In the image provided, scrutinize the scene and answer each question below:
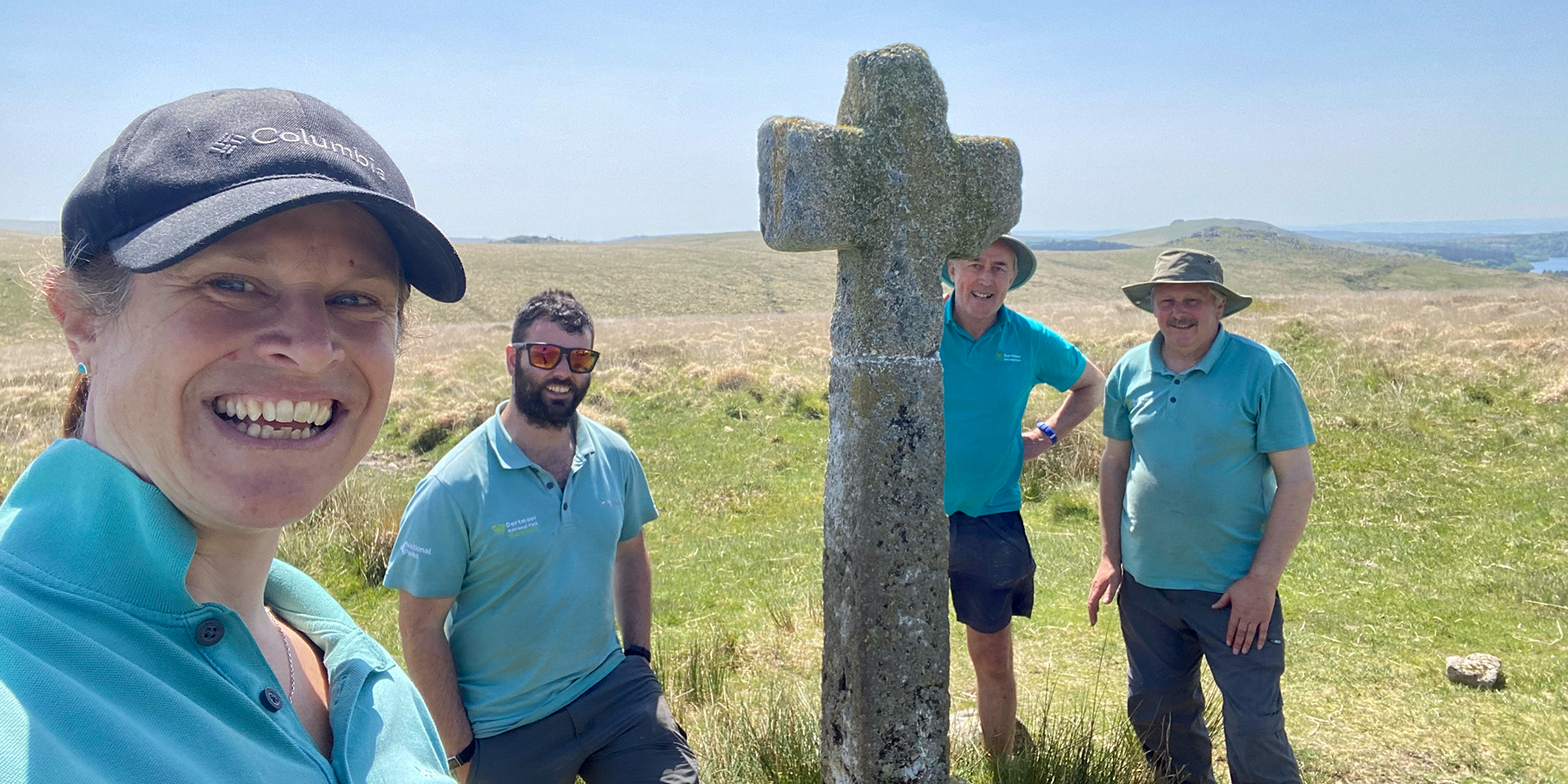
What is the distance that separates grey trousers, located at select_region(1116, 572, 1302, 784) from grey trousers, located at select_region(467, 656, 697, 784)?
2364 mm

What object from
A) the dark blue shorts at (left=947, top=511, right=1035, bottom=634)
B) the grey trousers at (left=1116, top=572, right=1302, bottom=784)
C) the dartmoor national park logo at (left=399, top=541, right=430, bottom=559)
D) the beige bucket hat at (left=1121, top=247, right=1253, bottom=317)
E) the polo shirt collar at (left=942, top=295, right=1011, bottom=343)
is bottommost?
the grey trousers at (left=1116, top=572, right=1302, bottom=784)

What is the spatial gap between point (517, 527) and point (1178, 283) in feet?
11.3

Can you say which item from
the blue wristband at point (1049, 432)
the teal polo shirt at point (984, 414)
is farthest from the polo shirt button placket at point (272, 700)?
the blue wristband at point (1049, 432)

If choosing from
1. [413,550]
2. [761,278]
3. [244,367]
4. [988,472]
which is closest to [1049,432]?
[988,472]

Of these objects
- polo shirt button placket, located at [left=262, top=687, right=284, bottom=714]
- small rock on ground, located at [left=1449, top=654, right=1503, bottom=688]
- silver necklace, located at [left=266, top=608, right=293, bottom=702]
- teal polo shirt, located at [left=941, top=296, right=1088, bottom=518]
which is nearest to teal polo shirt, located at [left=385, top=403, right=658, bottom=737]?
silver necklace, located at [left=266, top=608, right=293, bottom=702]

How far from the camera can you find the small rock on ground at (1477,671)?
561cm

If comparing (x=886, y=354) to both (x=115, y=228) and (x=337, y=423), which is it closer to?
(x=337, y=423)

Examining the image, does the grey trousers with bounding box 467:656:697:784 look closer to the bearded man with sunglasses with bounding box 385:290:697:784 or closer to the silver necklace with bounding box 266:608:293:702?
the bearded man with sunglasses with bounding box 385:290:697:784

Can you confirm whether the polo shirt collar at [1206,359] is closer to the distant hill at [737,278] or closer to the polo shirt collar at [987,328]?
the polo shirt collar at [987,328]

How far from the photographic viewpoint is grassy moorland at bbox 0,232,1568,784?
4941mm

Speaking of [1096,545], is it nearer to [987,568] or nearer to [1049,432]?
A: [1049,432]

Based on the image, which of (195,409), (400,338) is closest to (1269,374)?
(400,338)

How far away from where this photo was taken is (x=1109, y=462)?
15.9 ft

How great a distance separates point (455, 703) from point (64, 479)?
269 cm
